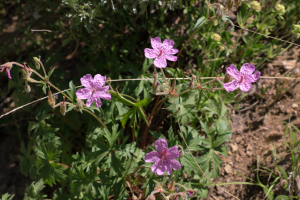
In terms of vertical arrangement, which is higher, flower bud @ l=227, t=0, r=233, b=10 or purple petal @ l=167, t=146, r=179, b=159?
flower bud @ l=227, t=0, r=233, b=10

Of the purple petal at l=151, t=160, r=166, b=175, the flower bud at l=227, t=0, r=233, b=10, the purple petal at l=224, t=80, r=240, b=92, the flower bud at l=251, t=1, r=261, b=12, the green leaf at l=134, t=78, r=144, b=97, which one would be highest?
the flower bud at l=227, t=0, r=233, b=10

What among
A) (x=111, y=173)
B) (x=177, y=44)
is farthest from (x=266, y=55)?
(x=111, y=173)

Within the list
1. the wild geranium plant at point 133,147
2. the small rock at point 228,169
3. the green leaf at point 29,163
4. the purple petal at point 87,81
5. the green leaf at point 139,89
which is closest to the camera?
the purple petal at point 87,81

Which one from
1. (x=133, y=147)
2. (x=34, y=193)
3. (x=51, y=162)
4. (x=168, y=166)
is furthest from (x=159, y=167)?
(x=34, y=193)

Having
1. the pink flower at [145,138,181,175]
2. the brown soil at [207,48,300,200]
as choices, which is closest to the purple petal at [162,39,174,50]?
the pink flower at [145,138,181,175]

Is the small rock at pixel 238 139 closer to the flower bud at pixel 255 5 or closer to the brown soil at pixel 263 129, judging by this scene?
the brown soil at pixel 263 129

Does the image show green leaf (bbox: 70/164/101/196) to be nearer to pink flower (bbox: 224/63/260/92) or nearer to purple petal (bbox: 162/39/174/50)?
purple petal (bbox: 162/39/174/50)

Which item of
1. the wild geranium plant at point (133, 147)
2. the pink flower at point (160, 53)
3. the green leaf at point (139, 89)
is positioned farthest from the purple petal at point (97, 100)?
the green leaf at point (139, 89)

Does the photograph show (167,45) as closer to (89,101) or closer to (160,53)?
(160,53)
